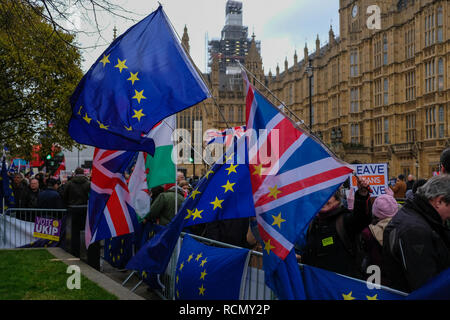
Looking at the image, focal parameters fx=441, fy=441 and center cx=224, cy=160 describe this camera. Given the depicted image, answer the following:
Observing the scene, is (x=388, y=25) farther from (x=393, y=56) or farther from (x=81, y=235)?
(x=81, y=235)

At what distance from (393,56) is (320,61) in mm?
15255

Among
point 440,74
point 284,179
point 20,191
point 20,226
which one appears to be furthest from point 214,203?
point 440,74

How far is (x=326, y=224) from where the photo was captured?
4324 millimetres

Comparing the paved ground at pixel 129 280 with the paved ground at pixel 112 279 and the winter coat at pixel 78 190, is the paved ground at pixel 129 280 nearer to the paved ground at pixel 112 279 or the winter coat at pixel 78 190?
the paved ground at pixel 112 279

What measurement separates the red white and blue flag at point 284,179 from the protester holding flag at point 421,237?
93cm

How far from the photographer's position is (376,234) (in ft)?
14.6

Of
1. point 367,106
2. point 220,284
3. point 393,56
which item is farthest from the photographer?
point 367,106

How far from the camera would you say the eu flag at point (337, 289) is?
3.26m

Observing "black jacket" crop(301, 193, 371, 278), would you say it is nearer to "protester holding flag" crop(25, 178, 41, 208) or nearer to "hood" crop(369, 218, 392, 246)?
"hood" crop(369, 218, 392, 246)

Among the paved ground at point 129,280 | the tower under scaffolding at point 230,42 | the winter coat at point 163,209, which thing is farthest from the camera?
the tower under scaffolding at point 230,42

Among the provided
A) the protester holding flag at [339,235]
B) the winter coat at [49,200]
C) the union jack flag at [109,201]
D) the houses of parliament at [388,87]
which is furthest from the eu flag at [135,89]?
the houses of parliament at [388,87]

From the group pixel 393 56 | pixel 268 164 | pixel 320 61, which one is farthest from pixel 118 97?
pixel 320 61

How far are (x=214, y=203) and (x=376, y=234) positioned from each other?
5.76 feet
